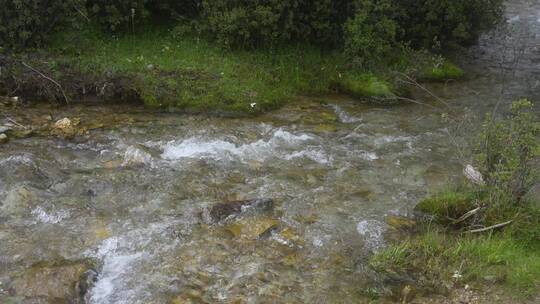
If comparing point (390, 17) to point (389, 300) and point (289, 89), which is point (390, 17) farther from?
point (389, 300)

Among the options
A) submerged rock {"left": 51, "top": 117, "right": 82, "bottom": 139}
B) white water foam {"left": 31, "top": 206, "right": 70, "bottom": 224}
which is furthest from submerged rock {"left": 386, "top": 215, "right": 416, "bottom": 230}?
submerged rock {"left": 51, "top": 117, "right": 82, "bottom": 139}

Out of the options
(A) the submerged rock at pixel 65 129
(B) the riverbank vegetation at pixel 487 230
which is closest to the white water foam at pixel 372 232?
(B) the riverbank vegetation at pixel 487 230

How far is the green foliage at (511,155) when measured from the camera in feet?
21.5

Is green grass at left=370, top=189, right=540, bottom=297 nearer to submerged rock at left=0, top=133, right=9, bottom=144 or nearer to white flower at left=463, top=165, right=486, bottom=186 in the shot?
white flower at left=463, top=165, right=486, bottom=186

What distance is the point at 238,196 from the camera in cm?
786

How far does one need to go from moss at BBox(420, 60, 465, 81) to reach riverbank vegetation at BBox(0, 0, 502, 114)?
3cm

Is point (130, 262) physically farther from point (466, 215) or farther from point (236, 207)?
point (466, 215)

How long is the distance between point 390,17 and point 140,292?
28.0ft

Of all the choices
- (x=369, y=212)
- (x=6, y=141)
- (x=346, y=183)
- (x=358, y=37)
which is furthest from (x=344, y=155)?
(x=6, y=141)

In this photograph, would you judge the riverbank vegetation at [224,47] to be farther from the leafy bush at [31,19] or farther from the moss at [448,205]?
the moss at [448,205]

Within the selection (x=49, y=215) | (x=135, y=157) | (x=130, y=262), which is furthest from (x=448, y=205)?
(x=49, y=215)

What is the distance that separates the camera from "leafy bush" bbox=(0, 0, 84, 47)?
406 inches

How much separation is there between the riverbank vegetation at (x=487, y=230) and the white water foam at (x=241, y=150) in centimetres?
248

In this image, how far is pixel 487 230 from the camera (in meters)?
6.75
